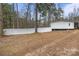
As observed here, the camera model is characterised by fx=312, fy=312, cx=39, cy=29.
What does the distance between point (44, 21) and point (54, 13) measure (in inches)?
4.7

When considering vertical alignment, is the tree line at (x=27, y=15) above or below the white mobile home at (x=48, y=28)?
above

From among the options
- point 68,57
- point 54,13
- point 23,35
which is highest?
point 54,13

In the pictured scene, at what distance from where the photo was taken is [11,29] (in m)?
2.88

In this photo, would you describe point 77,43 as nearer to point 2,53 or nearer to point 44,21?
point 44,21

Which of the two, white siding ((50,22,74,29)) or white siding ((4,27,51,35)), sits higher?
white siding ((50,22,74,29))

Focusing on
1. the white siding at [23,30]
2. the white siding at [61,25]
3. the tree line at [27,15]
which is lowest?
the white siding at [23,30]

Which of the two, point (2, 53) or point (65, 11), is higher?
point (65, 11)

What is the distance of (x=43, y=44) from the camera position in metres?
2.86

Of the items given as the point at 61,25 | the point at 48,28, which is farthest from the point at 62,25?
the point at 48,28

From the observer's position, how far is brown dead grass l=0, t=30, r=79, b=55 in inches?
112

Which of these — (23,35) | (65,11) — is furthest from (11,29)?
(65,11)

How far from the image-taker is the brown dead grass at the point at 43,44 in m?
2.84

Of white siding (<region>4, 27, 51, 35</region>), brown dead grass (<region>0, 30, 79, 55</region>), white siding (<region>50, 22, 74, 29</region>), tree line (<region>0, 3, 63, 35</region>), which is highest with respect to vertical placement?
tree line (<region>0, 3, 63, 35</region>)

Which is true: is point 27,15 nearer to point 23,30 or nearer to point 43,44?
point 23,30
